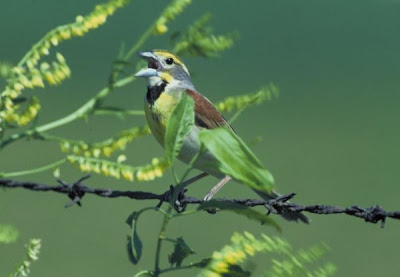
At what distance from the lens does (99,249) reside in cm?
1030

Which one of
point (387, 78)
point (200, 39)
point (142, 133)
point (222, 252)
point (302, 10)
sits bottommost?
point (222, 252)

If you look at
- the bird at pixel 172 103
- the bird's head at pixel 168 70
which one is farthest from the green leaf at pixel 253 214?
the bird's head at pixel 168 70

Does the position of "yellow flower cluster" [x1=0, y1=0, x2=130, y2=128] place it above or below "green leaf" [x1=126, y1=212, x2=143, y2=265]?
above

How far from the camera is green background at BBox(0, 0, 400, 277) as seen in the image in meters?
10.4

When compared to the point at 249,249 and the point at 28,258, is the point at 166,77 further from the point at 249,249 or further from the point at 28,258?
the point at 249,249

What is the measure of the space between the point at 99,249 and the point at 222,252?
907cm

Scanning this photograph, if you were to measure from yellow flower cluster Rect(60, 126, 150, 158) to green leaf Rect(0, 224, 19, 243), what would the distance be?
65cm

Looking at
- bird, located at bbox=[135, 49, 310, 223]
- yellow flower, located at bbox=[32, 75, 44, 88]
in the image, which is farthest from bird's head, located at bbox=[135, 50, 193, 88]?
yellow flower, located at bbox=[32, 75, 44, 88]

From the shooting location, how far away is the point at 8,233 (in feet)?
4.92

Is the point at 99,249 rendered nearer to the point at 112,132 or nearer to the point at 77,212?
the point at 77,212

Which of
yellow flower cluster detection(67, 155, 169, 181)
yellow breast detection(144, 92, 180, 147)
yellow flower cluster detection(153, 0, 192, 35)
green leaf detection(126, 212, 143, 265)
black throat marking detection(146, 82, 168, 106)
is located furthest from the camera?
black throat marking detection(146, 82, 168, 106)

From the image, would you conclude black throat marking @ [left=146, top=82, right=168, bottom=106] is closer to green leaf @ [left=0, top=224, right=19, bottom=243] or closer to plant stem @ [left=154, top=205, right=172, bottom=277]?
green leaf @ [left=0, top=224, right=19, bottom=243]

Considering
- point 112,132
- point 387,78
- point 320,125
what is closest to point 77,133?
point 112,132

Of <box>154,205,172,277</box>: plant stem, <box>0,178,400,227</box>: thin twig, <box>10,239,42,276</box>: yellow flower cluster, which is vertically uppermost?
<box>0,178,400,227</box>: thin twig
